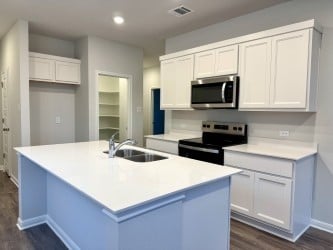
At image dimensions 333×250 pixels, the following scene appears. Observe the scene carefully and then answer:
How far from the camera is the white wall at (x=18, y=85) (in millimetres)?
3717

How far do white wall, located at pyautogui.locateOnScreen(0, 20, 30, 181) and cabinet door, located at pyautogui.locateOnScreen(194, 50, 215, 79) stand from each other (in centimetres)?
267

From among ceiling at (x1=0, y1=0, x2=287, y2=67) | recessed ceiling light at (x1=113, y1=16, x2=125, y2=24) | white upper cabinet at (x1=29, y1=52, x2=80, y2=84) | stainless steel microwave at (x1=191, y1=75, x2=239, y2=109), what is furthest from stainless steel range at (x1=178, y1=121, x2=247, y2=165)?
white upper cabinet at (x1=29, y1=52, x2=80, y2=84)

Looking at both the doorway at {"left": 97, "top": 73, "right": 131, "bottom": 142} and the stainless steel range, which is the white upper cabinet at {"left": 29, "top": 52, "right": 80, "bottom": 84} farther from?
the stainless steel range

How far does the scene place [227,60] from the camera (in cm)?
316

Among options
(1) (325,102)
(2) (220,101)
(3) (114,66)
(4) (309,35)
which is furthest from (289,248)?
(3) (114,66)

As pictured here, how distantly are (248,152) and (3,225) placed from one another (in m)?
2.90

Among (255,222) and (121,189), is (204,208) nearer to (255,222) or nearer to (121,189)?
(121,189)

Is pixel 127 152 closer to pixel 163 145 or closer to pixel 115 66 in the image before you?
pixel 163 145

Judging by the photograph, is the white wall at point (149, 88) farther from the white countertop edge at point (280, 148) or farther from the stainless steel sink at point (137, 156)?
the stainless steel sink at point (137, 156)

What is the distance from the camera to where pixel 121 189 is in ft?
4.60

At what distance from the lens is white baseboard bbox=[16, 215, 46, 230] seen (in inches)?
105

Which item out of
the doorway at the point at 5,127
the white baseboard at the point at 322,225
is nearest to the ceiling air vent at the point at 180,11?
the white baseboard at the point at 322,225

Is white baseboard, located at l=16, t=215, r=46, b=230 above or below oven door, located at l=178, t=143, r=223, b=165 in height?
below

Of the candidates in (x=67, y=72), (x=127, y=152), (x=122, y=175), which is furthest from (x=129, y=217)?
A: (x=67, y=72)
